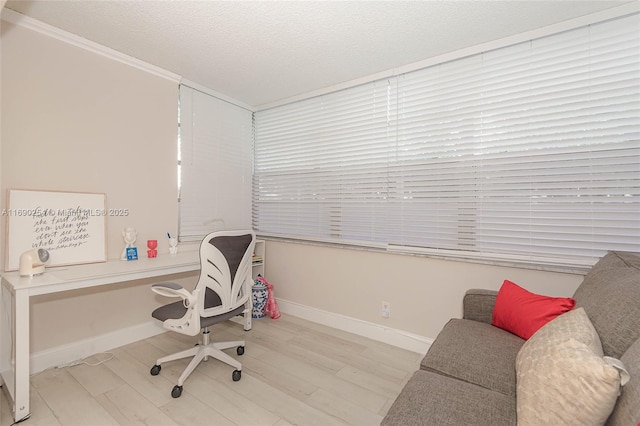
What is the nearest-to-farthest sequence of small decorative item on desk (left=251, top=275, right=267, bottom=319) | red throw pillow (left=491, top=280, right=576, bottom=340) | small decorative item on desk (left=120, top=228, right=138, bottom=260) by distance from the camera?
red throw pillow (left=491, top=280, right=576, bottom=340), small decorative item on desk (left=120, top=228, right=138, bottom=260), small decorative item on desk (left=251, top=275, right=267, bottom=319)

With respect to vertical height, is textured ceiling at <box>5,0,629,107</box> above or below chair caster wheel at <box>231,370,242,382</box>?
above

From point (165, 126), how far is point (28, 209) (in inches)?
49.6

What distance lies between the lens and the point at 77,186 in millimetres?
2326

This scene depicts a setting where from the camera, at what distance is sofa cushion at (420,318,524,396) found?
51.8 inches

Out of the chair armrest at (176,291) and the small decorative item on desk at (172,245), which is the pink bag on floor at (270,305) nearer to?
the small decorative item on desk at (172,245)

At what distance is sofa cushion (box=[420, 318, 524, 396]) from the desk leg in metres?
2.18

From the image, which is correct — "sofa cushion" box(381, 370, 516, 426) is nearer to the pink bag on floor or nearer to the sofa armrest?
the sofa armrest

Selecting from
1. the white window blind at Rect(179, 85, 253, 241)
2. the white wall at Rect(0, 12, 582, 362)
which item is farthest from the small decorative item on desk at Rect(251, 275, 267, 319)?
the white window blind at Rect(179, 85, 253, 241)

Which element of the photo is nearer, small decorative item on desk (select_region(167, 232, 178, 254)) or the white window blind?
small decorative item on desk (select_region(167, 232, 178, 254))

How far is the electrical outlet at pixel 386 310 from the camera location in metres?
2.72

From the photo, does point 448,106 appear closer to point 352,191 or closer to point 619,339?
point 352,191

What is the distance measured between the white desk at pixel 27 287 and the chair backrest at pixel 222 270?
19.3 inches

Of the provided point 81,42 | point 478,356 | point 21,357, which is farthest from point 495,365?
point 81,42

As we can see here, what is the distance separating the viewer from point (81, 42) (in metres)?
2.31
